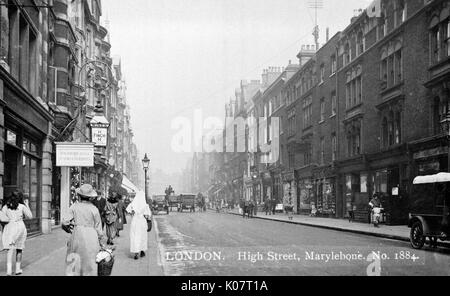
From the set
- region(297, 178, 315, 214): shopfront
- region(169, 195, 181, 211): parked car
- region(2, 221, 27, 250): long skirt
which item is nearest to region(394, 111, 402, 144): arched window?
region(297, 178, 315, 214): shopfront

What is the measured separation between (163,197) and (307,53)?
19.1 metres

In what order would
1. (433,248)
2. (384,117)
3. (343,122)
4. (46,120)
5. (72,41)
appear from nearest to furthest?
(433,248)
(46,120)
(72,41)
(384,117)
(343,122)

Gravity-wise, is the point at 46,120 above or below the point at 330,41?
below

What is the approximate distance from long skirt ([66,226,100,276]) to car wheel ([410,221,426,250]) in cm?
915

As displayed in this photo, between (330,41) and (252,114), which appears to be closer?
(330,41)

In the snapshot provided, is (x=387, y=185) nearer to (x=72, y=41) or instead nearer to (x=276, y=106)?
(x=72, y=41)

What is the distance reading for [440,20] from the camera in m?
21.5

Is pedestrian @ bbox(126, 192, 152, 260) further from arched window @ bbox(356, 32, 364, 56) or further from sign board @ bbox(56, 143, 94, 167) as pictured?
arched window @ bbox(356, 32, 364, 56)

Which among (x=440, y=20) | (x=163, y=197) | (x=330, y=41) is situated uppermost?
(x=330, y=41)

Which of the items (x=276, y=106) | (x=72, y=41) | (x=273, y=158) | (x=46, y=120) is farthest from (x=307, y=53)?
(x=46, y=120)

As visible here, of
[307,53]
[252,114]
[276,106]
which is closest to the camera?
[307,53]

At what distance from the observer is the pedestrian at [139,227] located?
11.6 metres

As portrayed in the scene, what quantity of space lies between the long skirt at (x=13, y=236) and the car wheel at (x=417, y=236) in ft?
29.4

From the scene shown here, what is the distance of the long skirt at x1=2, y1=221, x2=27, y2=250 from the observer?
920 centimetres
